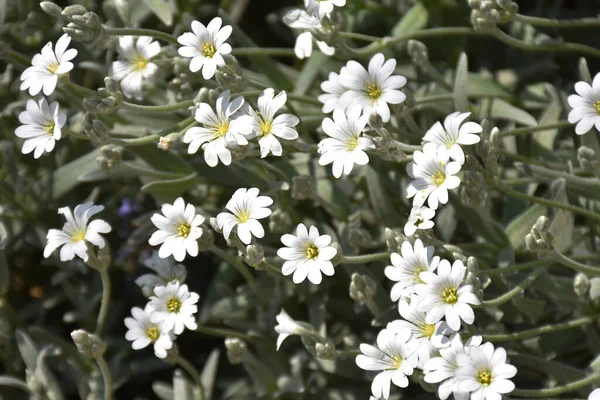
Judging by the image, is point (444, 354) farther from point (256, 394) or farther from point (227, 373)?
point (227, 373)

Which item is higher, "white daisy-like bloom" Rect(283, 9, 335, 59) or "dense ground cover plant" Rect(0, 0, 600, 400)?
"white daisy-like bloom" Rect(283, 9, 335, 59)

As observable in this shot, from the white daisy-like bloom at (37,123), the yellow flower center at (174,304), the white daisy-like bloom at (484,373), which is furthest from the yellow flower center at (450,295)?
the white daisy-like bloom at (37,123)

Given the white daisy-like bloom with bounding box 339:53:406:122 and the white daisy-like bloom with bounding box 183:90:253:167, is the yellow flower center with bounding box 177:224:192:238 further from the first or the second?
the white daisy-like bloom with bounding box 339:53:406:122

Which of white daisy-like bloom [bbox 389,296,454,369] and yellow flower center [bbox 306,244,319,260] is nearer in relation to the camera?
white daisy-like bloom [bbox 389,296,454,369]

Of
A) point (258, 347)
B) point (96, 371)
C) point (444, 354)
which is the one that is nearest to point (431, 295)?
point (444, 354)

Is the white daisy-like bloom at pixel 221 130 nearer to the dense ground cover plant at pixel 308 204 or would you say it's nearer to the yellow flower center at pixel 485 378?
the dense ground cover plant at pixel 308 204

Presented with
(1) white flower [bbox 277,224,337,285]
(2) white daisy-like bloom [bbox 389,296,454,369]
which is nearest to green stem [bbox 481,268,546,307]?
(2) white daisy-like bloom [bbox 389,296,454,369]
